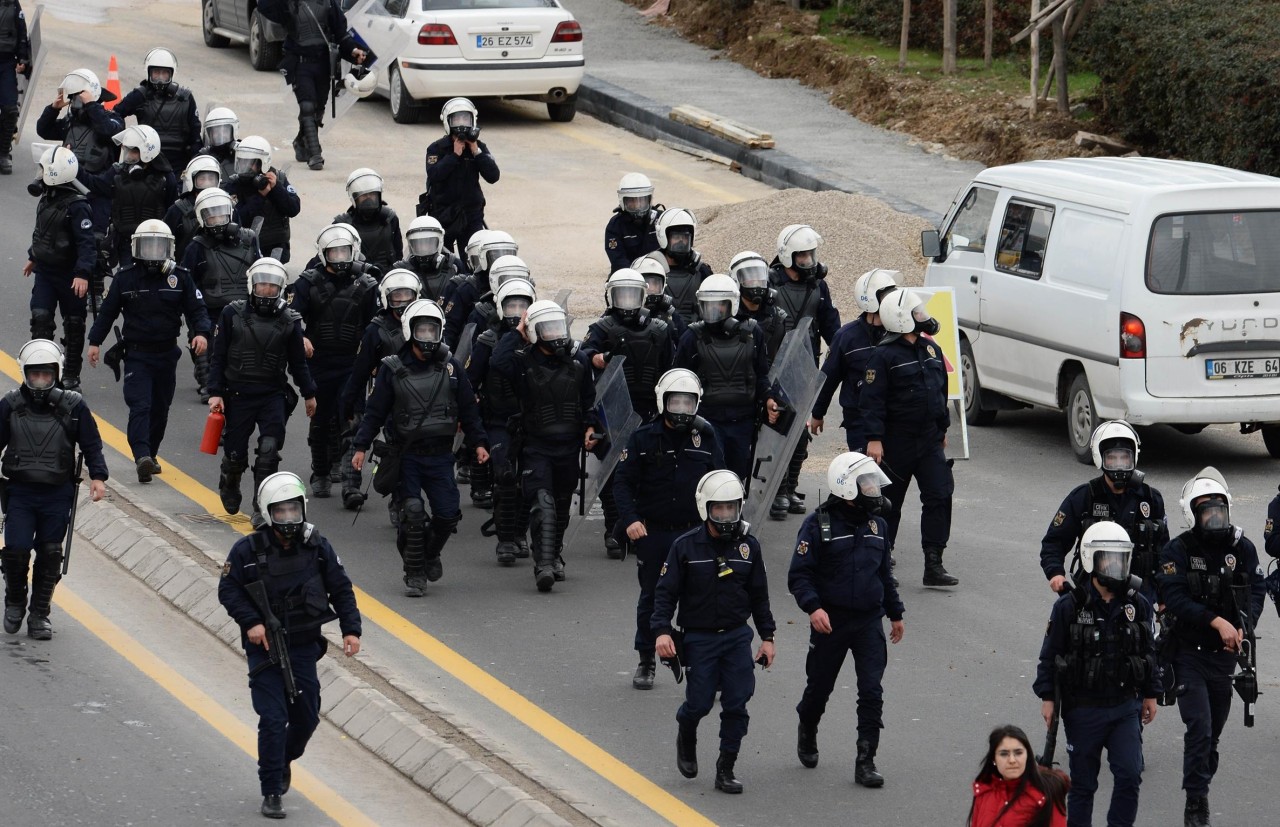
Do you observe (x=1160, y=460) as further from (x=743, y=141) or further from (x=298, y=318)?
(x=743, y=141)

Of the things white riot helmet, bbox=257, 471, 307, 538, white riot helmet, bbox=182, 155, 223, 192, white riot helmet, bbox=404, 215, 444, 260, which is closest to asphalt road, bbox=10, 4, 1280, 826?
white riot helmet, bbox=257, 471, 307, 538

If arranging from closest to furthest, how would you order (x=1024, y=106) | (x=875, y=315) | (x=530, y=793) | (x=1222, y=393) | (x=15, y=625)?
(x=530, y=793) < (x=15, y=625) < (x=875, y=315) < (x=1222, y=393) < (x=1024, y=106)

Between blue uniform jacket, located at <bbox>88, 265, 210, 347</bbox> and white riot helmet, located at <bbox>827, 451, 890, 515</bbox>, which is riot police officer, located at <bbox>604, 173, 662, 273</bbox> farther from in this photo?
white riot helmet, located at <bbox>827, 451, 890, 515</bbox>

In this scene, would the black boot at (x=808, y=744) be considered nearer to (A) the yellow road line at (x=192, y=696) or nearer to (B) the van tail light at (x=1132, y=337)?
(A) the yellow road line at (x=192, y=696)

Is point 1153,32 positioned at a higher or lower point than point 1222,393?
higher

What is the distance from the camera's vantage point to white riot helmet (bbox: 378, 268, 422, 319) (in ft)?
44.6

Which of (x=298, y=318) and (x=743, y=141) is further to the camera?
(x=743, y=141)

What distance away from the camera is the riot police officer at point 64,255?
16.2 meters

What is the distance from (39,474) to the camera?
1149 cm

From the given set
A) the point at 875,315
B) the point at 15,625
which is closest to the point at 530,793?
the point at 15,625

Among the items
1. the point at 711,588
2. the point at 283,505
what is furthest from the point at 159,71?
the point at 711,588

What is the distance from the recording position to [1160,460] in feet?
50.7

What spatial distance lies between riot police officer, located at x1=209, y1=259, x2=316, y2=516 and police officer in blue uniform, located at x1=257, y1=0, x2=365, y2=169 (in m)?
9.14

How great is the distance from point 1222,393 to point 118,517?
733cm
